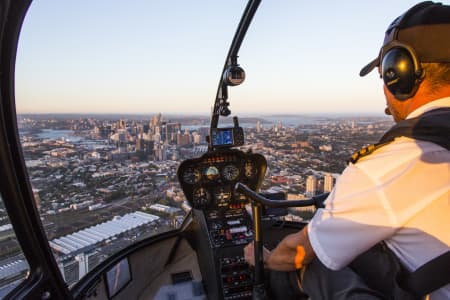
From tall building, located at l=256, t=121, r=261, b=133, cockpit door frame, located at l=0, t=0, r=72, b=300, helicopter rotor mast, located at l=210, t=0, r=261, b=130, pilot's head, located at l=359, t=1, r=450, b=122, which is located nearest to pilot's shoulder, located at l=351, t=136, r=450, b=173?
pilot's head, located at l=359, t=1, r=450, b=122

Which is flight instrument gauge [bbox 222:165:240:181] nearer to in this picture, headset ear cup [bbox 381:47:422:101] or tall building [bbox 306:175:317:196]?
tall building [bbox 306:175:317:196]

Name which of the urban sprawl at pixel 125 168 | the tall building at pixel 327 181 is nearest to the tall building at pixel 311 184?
the urban sprawl at pixel 125 168

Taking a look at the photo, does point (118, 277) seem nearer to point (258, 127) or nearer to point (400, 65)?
point (258, 127)

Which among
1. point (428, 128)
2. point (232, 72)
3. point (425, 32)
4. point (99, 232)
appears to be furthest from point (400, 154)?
point (99, 232)

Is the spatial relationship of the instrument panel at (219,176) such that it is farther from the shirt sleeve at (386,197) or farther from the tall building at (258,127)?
the shirt sleeve at (386,197)

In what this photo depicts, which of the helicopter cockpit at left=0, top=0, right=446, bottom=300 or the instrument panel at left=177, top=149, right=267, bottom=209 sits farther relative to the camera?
the instrument panel at left=177, top=149, right=267, bottom=209
